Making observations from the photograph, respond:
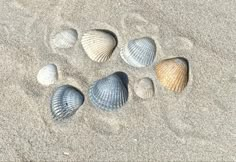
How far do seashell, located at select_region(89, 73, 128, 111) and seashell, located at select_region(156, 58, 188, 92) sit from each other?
402 millimetres

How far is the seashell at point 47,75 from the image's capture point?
351 centimetres

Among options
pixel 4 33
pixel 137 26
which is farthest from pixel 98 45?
pixel 4 33

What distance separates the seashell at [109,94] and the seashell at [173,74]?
1.32 feet

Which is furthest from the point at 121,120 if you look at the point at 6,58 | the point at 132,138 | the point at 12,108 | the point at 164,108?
the point at 6,58

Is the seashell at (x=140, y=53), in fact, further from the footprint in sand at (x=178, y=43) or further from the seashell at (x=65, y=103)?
the seashell at (x=65, y=103)

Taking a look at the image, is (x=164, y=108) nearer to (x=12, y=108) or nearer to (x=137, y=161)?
(x=137, y=161)

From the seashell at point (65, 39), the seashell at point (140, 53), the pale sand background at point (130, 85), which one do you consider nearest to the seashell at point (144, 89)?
the pale sand background at point (130, 85)

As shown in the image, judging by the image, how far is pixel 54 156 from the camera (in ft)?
10.9

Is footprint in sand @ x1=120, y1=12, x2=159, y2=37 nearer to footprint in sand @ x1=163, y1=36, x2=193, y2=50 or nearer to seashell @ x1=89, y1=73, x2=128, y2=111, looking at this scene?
footprint in sand @ x1=163, y1=36, x2=193, y2=50

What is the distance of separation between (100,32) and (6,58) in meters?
0.96

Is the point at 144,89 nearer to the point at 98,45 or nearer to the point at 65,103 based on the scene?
the point at 98,45

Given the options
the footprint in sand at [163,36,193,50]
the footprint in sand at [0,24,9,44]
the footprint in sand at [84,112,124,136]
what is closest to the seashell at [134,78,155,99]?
the footprint in sand at [84,112,124,136]

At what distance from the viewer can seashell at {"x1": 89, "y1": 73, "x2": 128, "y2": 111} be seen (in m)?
3.41

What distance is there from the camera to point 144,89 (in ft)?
11.4
